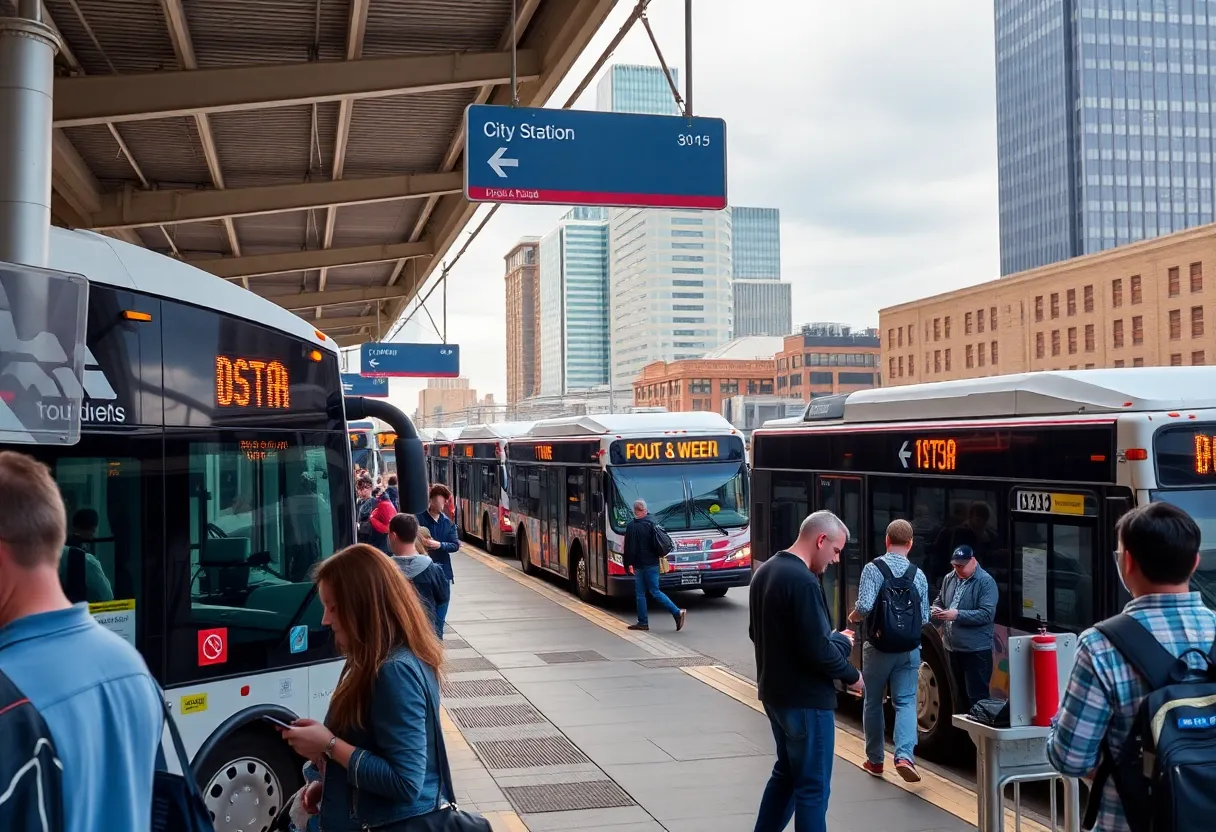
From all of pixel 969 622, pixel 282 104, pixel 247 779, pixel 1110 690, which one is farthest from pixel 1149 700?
pixel 282 104

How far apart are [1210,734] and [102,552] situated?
457 cm

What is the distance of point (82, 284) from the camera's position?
4.48 m

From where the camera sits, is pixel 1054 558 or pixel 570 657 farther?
pixel 570 657

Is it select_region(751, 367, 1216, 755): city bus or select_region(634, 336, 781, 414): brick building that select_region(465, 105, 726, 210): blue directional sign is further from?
select_region(634, 336, 781, 414): brick building

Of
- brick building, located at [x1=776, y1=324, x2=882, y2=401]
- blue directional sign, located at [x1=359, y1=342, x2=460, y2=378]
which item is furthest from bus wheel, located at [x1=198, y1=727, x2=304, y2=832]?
brick building, located at [x1=776, y1=324, x2=882, y2=401]

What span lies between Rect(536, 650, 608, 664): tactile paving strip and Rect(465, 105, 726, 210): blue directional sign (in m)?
6.15

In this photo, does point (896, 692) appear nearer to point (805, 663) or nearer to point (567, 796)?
point (567, 796)

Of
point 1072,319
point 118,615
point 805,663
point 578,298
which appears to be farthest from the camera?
point 578,298

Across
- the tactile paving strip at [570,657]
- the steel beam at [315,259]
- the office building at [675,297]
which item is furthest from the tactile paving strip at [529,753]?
the office building at [675,297]

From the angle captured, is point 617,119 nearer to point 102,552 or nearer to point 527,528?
point 102,552

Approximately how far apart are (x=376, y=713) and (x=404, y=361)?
1165 inches

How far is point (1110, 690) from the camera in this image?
134 inches

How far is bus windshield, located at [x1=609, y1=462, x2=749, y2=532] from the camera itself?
61.0 feet

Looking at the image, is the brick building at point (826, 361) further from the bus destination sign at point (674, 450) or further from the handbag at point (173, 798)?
the handbag at point (173, 798)
